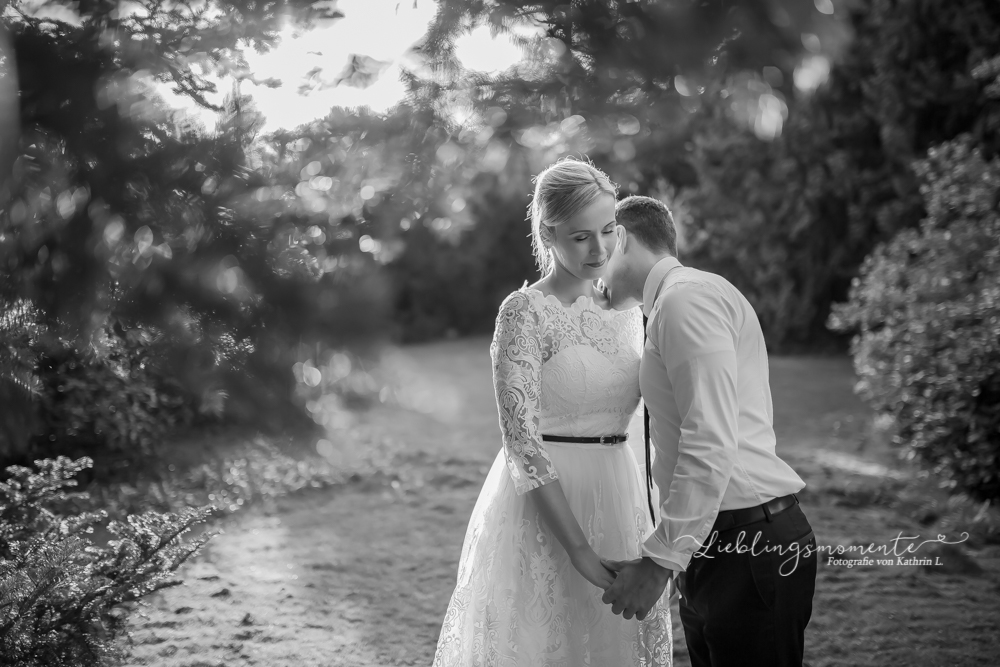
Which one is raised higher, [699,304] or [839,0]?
[839,0]

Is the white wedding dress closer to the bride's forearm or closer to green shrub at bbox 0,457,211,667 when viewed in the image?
the bride's forearm

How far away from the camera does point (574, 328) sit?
2.42m

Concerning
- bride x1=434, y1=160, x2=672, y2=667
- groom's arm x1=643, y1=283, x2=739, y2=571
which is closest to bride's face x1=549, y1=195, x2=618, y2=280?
bride x1=434, y1=160, x2=672, y2=667

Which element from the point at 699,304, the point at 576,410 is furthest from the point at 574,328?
the point at 699,304

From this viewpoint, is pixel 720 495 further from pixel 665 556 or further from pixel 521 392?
pixel 521 392

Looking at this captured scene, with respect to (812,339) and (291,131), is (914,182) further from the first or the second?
(291,131)

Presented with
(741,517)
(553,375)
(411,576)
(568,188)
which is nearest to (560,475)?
(553,375)

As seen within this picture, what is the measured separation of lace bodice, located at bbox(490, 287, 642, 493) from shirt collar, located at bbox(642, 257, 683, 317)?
0.91 feet

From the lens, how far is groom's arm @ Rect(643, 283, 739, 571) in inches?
73.1

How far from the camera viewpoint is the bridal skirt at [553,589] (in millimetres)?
2348

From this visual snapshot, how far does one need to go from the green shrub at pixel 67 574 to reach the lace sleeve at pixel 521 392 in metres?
1.43

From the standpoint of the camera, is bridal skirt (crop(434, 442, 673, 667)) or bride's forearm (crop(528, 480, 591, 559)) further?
bridal skirt (crop(434, 442, 673, 667))

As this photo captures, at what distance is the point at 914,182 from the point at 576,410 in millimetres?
10822

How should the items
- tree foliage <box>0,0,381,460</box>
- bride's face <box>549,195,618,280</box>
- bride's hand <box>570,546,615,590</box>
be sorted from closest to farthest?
tree foliage <box>0,0,381,460</box>, bride's hand <box>570,546,615,590</box>, bride's face <box>549,195,618,280</box>
